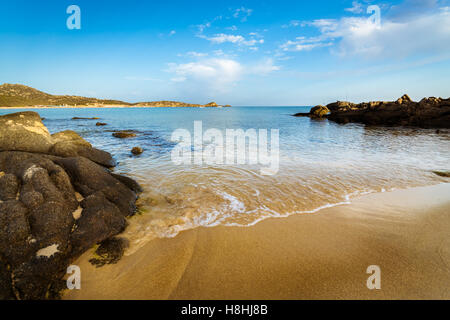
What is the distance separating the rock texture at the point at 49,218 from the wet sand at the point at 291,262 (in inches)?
14.8

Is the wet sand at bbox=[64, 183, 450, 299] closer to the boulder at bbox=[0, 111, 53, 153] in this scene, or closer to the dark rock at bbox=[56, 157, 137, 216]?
the dark rock at bbox=[56, 157, 137, 216]

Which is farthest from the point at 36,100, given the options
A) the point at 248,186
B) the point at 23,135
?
the point at 248,186

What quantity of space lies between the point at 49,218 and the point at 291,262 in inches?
160

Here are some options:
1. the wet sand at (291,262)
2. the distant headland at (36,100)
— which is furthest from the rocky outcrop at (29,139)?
the distant headland at (36,100)

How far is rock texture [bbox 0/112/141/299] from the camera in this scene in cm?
254

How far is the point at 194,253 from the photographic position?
3.37 meters

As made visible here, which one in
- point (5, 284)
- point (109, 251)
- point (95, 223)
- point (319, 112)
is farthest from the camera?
point (319, 112)

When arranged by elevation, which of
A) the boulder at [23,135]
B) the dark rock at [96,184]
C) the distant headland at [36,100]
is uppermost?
the distant headland at [36,100]

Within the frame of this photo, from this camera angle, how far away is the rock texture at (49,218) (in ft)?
8.32

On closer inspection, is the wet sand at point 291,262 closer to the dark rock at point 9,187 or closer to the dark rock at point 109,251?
the dark rock at point 109,251

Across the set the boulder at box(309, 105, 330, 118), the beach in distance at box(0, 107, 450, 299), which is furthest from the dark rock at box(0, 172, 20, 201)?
the boulder at box(309, 105, 330, 118)

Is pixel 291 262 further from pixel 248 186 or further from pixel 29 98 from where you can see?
pixel 29 98

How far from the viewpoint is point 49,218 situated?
3.15 m
